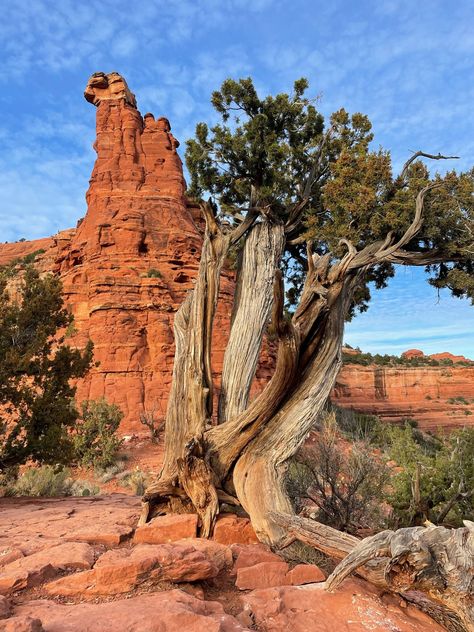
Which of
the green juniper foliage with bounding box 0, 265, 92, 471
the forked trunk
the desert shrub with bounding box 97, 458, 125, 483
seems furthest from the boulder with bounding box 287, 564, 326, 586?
the desert shrub with bounding box 97, 458, 125, 483

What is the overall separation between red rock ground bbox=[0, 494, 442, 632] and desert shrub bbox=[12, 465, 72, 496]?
631cm

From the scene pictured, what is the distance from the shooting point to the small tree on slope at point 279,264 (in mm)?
5418

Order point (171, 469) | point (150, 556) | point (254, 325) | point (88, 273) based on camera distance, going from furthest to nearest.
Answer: point (88, 273)
point (254, 325)
point (171, 469)
point (150, 556)

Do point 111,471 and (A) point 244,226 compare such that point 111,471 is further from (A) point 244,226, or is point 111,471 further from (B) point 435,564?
(B) point 435,564

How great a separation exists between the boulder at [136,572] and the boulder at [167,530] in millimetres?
942

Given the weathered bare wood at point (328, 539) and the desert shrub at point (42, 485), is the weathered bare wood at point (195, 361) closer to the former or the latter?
the weathered bare wood at point (328, 539)

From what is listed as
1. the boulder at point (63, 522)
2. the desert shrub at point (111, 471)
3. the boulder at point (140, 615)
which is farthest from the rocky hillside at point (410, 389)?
the boulder at point (140, 615)

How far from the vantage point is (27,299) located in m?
10.6

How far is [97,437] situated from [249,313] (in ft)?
47.3

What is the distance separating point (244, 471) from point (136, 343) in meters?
21.1

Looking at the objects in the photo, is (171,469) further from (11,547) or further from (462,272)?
(462,272)

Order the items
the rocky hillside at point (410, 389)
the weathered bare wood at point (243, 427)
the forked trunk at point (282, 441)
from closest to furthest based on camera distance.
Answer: the forked trunk at point (282, 441), the weathered bare wood at point (243, 427), the rocky hillside at point (410, 389)

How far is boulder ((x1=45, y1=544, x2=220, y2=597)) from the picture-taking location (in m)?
3.25

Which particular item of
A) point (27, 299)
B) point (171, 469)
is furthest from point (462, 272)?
point (27, 299)
